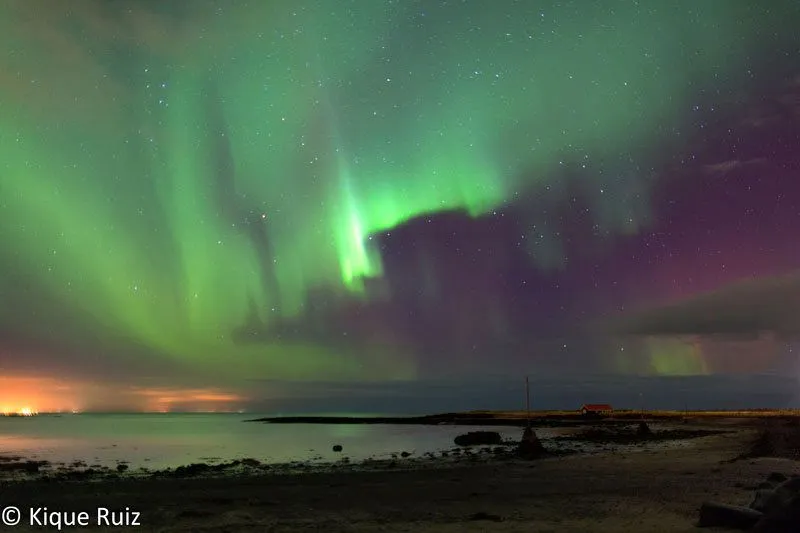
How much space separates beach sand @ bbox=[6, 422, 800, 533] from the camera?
17094mm

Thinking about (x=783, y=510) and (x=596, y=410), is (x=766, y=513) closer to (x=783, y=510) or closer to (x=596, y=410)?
(x=783, y=510)

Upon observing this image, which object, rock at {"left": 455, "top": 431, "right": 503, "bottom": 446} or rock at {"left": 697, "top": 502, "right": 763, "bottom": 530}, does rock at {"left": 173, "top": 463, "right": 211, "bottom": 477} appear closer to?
rock at {"left": 697, "top": 502, "right": 763, "bottom": 530}

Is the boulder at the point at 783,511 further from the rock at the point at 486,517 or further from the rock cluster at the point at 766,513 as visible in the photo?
the rock at the point at 486,517

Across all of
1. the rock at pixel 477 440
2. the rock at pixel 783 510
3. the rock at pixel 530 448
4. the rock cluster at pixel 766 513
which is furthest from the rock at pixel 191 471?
the rock at pixel 477 440

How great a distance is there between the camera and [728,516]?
14.7m

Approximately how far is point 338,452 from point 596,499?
135 feet

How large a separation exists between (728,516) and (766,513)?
53.4 inches

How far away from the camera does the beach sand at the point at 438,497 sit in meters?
17.1

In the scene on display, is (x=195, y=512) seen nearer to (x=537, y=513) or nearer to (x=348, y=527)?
(x=348, y=527)

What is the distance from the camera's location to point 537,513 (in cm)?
1833

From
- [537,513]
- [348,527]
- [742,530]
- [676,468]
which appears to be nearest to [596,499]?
[537,513]

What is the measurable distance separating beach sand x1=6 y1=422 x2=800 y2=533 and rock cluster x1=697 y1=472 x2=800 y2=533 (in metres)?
0.65
